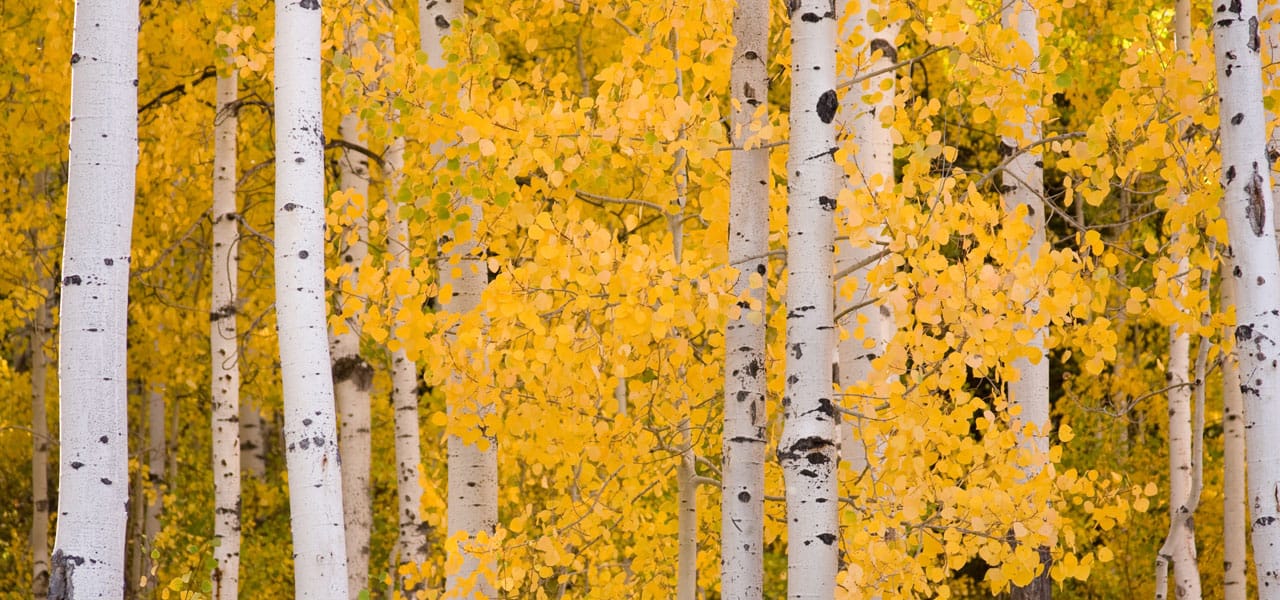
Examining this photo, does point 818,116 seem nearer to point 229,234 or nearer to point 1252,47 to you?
point 1252,47

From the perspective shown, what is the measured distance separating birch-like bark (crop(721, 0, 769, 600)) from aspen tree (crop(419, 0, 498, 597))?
46.5 inches

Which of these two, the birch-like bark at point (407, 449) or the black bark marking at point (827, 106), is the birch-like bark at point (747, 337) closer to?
the black bark marking at point (827, 106)

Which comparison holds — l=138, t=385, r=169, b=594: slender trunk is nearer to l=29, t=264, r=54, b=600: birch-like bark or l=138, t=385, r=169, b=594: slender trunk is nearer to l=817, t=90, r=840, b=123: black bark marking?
l=29, t=264, r=54, b=600: birch-like bark

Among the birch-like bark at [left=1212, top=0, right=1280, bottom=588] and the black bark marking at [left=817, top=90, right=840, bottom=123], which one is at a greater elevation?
the black bark marking at [left=817, top=90, right=840, bottom=123]

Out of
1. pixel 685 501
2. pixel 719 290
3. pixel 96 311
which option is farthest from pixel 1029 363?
pixel 96 311

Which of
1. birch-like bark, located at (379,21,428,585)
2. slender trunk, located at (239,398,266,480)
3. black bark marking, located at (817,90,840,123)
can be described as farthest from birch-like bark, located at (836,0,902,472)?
slender trunk, located at (239,398,266,480)

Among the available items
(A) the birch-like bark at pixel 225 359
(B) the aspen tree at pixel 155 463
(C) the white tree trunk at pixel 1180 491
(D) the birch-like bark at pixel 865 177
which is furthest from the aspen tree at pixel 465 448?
(B) the aspen tree at pixel 155 463

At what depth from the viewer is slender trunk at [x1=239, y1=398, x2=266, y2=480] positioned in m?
16.1

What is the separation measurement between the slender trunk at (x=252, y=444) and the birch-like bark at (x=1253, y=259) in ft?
45.1

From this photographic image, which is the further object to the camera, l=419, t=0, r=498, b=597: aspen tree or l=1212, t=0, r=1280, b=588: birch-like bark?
l=419, t=0, r=498, b=597: aspen tree

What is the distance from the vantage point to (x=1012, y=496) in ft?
15.9

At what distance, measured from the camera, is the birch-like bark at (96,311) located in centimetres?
352

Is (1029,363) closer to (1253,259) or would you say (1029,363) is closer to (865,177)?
(865,177)

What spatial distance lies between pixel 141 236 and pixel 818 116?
31.1 feet
